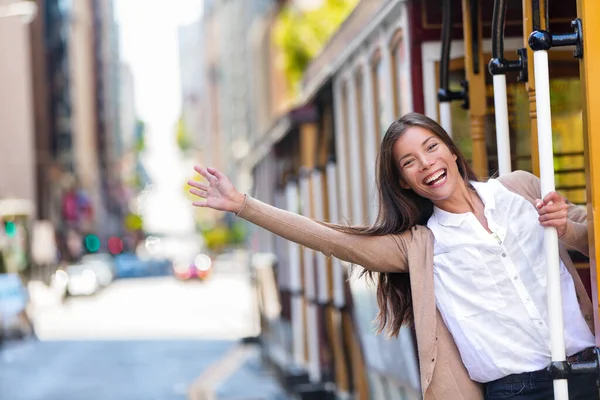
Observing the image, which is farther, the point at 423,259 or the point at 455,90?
the point at 455,90

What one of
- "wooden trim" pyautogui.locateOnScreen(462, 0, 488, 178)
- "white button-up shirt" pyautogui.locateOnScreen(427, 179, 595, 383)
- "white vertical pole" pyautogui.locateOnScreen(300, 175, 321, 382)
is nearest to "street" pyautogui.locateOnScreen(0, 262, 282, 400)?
"white vertical pole" pyautogui.locateOnScreen(300, 175, 321, 382)

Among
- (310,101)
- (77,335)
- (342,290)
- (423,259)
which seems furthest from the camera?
(77,335)

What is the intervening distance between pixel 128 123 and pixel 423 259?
171227 millimetres

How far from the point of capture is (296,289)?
1159cm

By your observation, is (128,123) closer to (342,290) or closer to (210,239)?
(210,239)

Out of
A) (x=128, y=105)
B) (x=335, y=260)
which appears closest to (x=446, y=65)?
(x=335, y=260)

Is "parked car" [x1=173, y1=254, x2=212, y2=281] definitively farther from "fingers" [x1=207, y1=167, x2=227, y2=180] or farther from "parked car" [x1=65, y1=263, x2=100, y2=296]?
"fingers" [x1=207, y1=167, x2=227, y2=180]

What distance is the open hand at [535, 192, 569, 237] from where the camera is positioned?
3.36 meters

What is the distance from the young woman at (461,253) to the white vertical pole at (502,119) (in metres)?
0.51

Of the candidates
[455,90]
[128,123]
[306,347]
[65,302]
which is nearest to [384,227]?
[455,90]

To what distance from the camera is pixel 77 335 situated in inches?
1121

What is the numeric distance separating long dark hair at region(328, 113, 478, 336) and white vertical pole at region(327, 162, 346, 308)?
15.3 ft

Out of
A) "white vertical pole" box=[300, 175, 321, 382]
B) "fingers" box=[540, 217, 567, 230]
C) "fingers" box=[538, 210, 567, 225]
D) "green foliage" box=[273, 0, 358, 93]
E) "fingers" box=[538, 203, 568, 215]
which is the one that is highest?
"green foliage" box=[273, 0, 358, 93]

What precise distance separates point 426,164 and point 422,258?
29cm
